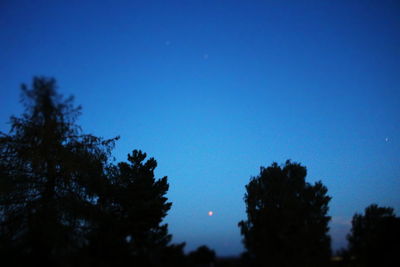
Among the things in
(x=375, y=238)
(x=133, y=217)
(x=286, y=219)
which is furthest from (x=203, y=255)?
(x=375, y=238)

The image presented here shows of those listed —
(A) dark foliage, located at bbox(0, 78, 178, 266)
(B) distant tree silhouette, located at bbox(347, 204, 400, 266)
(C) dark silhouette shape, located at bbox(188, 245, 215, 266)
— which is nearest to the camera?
(A) dark foliage, located at bbox(0, 78, 178, 266)

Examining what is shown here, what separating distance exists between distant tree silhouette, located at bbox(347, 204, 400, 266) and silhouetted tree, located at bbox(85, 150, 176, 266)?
13.3 m

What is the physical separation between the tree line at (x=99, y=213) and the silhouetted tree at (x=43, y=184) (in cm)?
5

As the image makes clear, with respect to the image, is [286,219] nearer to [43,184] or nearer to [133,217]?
[133,217]

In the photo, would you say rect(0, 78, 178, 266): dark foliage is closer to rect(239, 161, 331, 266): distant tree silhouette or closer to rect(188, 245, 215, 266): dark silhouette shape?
rect(239, 161, 331, 266): distant tree silhouette

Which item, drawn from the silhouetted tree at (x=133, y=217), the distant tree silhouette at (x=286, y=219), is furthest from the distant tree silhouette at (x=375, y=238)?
the silhouetted tree at (x=133, y=217)

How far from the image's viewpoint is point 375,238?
64.3ft

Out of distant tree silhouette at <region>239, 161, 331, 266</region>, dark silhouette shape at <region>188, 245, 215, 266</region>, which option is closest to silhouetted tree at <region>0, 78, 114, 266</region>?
distant tree silhouette at <region>239, 161, 331, 266</region>

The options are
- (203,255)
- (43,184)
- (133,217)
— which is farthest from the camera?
(203,255)

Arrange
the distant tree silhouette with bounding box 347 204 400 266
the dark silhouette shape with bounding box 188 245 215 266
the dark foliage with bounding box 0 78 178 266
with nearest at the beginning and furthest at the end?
1. the dark foliage with bounding box 0 78 178 266
2. the distant tree silhouette with bounding box 347 204 400 266
3. the dark silhouette shape with bounding box 188 245 215 266

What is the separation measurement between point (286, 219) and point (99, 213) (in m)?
12.3

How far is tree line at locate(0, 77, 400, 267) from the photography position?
1598cm

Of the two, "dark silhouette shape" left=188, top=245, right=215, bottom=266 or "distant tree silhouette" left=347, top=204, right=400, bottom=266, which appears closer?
"distant tree silhouette" left=347, top=204, right=400, bottom=266

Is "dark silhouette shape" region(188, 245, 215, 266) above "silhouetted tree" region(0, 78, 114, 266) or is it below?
below
